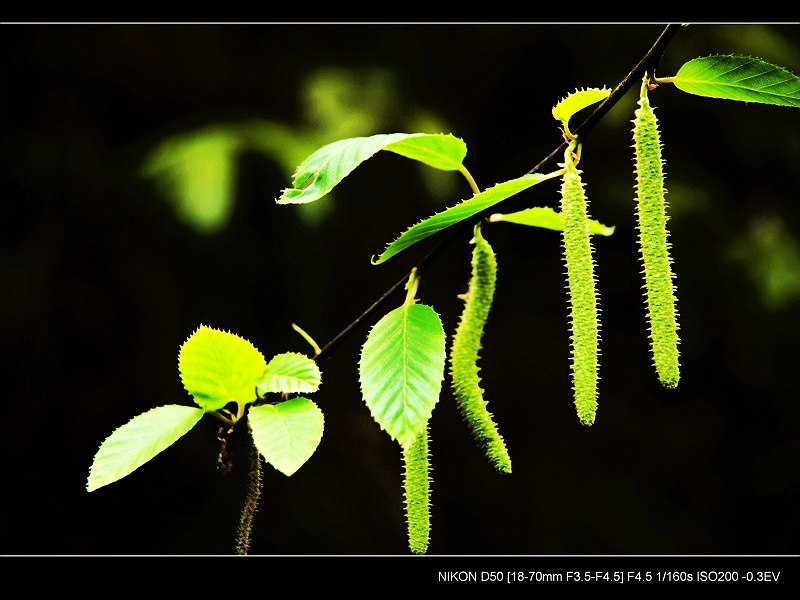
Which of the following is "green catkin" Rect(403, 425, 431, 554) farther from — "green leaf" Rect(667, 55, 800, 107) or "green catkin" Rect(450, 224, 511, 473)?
"green leaf" Rect(667, 55, 800, 107)

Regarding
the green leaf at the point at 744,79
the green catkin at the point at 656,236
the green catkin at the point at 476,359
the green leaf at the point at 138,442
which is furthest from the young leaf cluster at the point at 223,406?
the green leaf at the point at 744,79

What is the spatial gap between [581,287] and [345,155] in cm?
20

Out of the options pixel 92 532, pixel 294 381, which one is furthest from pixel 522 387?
pixel 294 381

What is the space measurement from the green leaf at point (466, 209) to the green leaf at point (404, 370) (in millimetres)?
57

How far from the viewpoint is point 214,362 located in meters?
0.61

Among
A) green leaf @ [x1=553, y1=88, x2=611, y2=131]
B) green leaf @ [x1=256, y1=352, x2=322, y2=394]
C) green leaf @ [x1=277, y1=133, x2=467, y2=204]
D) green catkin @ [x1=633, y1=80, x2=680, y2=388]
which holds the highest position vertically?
green leaf @ [x1=553, y1=88, x2=611, y2=131]

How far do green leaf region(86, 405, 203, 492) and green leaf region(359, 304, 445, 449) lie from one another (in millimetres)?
159

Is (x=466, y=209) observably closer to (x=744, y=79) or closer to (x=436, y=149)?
(x=436, y=149)

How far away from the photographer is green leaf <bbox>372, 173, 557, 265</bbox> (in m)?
0.50

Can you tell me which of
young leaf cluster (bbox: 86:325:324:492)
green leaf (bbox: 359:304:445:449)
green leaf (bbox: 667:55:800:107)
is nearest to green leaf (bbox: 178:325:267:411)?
young leaf cluster (bbox: 86:325:324:492)

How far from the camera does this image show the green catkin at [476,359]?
1.93 ft

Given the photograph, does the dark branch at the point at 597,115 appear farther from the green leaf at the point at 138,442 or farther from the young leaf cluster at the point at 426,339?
the green leaf at the point at 138,442

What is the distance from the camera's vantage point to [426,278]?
1.45 metres

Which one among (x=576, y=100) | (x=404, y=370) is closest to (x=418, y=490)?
(x=404, y=370)
